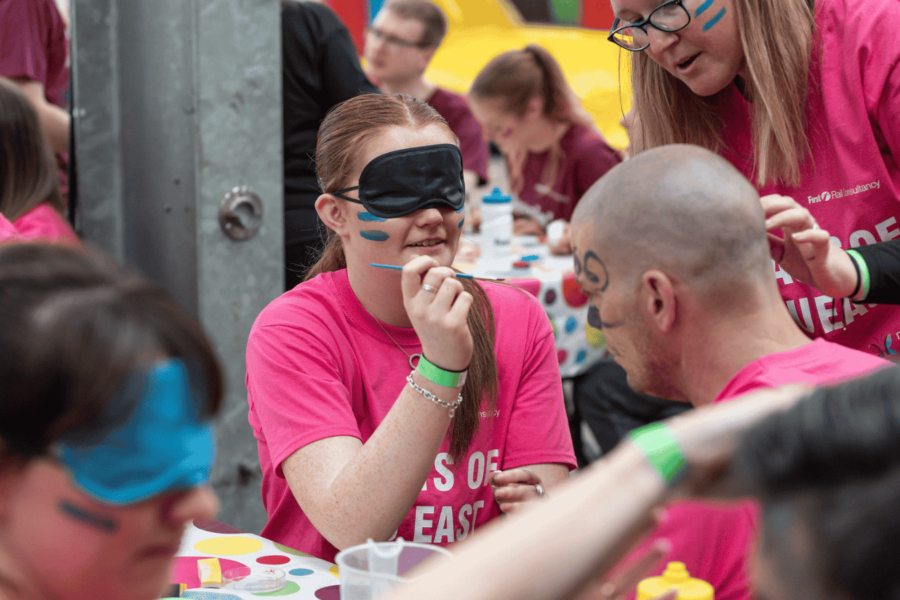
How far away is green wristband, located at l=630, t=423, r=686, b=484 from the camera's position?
23.2 inches

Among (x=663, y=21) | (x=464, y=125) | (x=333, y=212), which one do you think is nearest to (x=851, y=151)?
(x=663, y=21)

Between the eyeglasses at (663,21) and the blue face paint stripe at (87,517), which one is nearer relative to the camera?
the blue face paint stripe at (87,517)

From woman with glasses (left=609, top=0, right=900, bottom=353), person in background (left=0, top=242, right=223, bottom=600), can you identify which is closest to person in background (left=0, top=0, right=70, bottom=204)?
woman with glasses (left=609, top=0, right=900, bottom=353)

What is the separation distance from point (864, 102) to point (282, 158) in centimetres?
176

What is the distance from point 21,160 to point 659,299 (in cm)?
190

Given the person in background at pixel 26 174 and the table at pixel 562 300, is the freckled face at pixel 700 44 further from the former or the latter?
the person in background at pixel 26 174

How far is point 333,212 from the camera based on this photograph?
169 centimetres

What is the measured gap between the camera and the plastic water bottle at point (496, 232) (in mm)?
3357

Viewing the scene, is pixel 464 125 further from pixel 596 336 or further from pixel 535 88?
pixel 596 336

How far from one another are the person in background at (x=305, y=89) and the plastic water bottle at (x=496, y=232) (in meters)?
0.73

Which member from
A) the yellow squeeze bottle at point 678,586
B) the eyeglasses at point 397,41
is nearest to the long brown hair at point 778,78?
the yellow squeeze bottle at point 678,586

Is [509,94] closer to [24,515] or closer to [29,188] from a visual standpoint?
[29,188]

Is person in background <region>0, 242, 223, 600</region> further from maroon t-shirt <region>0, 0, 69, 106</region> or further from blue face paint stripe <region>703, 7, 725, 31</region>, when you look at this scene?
maroon t-shirt <region>0, 0, 69, 106</region>

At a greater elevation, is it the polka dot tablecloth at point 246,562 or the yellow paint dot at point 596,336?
the yellow paint dot at point 596,336
